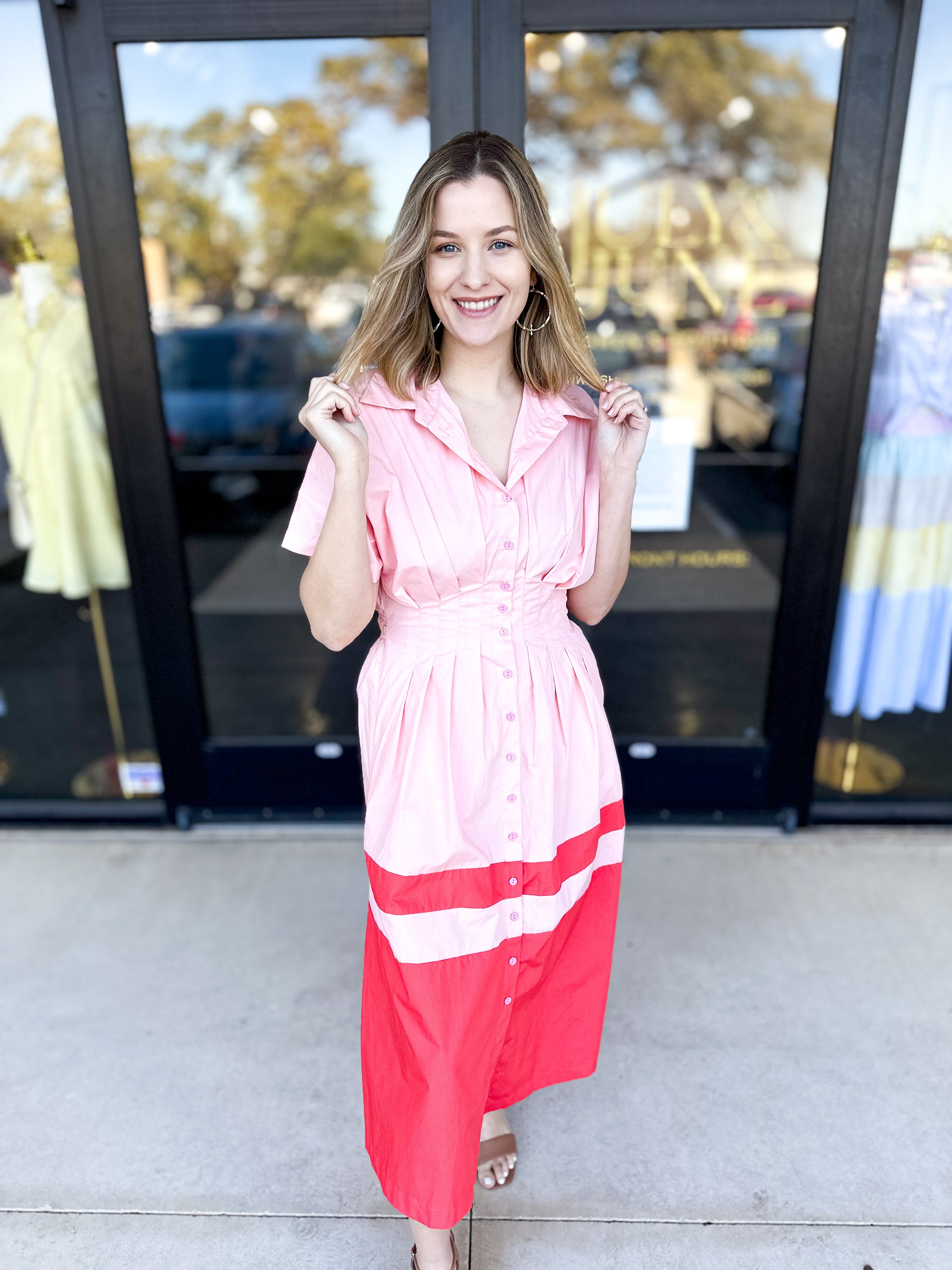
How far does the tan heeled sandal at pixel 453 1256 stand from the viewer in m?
1.60

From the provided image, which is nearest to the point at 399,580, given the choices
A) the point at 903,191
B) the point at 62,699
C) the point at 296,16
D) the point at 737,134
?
the point at 296,16

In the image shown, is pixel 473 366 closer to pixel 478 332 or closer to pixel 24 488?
pixel 478 332

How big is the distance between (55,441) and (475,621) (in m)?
1.86

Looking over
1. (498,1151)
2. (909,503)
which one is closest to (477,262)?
(498,1151)

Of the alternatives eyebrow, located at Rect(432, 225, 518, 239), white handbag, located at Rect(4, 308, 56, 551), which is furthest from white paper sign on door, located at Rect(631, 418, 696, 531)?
white handbag, located at Rect(4, 308, 56, 551)

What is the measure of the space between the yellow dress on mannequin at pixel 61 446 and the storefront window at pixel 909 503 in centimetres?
222

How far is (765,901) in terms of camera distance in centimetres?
258

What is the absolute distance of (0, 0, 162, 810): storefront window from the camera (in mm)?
2676

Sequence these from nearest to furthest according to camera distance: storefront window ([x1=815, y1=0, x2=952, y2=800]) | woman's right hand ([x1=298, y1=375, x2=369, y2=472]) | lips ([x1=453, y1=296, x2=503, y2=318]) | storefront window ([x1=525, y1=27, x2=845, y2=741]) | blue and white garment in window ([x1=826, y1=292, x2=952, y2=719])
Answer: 1. woman's right hand ([x1=298, y1=375, x2=369, y2=472])
2. lips ([x1=453, y1=296, x2=503, y2=318])
3. storefront window ([x1=815, y1=0, x2=952, y2=800])
4. blue and white garment in window ([x1=826, y1=292, x2=952, y2=719])
5. storefront window ([x1=525, y1=27, x2=845, y2=741])

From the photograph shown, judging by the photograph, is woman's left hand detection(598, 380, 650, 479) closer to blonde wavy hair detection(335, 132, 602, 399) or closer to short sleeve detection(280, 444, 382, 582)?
blonde wavy hair detection(335, 132, 602, 399)

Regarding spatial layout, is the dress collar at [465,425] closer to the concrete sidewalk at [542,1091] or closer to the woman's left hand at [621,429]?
the woman's left hand at [621,429]

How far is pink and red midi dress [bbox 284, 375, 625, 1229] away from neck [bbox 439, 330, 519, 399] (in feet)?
0.19

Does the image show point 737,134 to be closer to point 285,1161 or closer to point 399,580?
point 399,580

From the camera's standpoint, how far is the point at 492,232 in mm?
1396
